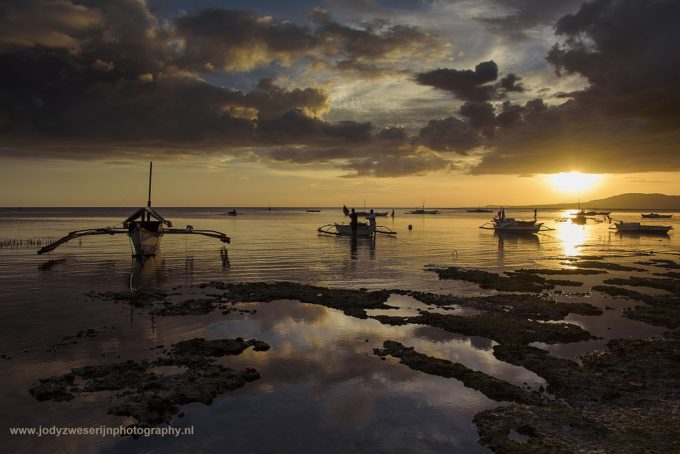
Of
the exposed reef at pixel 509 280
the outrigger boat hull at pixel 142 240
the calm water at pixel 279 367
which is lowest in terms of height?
the calm water at pixel 279 367

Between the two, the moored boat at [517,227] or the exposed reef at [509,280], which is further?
the moored boat at [517,227]

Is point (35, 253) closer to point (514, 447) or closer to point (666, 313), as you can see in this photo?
point (514, 447)

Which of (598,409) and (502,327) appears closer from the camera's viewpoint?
(598,409)

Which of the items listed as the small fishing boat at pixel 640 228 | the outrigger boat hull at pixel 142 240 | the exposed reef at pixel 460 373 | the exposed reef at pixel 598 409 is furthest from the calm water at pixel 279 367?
the small fishing boat at pixel 640 228

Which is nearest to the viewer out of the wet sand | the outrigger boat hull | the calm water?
the calm water

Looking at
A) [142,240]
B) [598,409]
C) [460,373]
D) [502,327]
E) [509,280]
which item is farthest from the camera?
[142,240]

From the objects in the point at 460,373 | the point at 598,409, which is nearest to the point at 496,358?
the point at 460,373

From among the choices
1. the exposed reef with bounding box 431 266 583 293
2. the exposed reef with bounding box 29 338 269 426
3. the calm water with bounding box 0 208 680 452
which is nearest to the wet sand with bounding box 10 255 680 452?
the exposed reef with bounding box 29 338 269 426

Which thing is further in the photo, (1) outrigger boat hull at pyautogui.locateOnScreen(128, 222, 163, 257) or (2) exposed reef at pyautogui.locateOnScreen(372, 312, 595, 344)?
(1) outrigger boat hull at pyautogui.locateOnScreen(128, 222, 163, 257)

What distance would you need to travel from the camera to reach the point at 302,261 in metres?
42.4

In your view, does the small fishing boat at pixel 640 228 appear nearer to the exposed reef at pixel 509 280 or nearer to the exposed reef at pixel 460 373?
the exposed reef at pixel 509 280

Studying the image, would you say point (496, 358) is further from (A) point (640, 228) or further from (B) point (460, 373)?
(A) point (640, 228)

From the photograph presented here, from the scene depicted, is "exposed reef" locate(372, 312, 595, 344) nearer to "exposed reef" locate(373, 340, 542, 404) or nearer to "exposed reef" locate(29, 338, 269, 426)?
"exposed reef" locate(373, 340, 542, 404)

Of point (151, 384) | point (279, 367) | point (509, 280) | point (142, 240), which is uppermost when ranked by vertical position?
point (142, 240)
